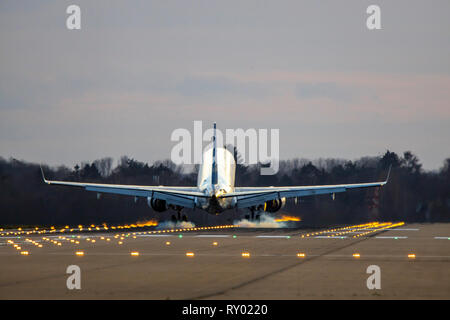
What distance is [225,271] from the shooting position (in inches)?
952

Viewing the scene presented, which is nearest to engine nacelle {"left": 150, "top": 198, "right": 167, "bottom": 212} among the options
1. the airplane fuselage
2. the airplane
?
the airplane

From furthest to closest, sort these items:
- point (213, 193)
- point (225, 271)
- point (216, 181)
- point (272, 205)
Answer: point (272, 205) → point (216, 181) → point (213, 193) → point (225, 271)

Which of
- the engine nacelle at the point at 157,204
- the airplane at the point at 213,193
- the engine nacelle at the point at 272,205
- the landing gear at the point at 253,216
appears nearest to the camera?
the airplane at the point at 213,193

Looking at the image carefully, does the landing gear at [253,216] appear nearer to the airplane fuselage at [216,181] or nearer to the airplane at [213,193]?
the airplane at [213,193]

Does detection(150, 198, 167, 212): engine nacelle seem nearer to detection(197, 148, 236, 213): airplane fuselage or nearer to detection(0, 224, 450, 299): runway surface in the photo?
detection(197, 148, 236, 213): airplane fuselage

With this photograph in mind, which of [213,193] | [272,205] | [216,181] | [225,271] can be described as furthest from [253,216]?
[225,271]

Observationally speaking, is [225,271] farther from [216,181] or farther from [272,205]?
[272,205]

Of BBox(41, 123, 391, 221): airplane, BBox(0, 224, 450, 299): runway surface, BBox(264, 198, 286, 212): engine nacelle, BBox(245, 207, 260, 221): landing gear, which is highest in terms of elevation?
BBox(41, 123, 391, 221): airplane

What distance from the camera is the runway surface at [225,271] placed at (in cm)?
1877

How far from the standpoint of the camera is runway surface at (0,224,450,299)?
61.6 ft

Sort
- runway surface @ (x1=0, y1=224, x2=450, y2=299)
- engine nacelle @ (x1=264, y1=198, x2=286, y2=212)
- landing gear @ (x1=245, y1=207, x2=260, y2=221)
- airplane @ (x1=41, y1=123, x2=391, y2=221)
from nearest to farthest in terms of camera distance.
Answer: runway surface @ (x1=0, y1=224, x2=450, y2=299) < airplane @ (x1=41, y1=123, x2=391, y2=221) < engine nacelle @ (x1=264, y1=198, x2=286, y2=212) < landing gear @ (x1=245, y1=207, x2=260, y2=221)

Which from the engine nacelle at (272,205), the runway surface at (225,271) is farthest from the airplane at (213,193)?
the runway surface at (225,271)

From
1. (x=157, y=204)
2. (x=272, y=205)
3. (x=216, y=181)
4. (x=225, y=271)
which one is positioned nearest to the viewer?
(x=225, y=271)
